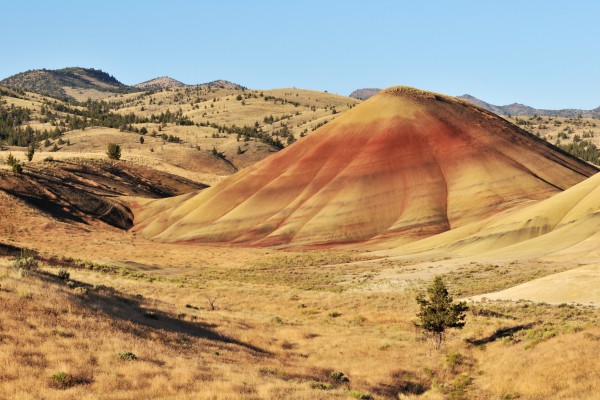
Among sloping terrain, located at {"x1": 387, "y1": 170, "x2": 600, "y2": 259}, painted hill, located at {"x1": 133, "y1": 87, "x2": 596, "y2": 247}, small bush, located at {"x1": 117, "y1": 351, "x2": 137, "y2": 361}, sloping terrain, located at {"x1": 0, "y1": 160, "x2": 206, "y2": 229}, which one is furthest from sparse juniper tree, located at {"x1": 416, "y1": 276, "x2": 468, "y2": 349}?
sloping terrain, located at {"x1": 0, "y1": 160, "x2": 206, "y2": 229}

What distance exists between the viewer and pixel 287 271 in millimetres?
70375

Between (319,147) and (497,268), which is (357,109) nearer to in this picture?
(319,147)

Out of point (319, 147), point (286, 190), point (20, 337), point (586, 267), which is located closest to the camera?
point (20, 337)

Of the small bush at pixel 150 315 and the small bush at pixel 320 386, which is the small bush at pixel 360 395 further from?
the small bush at pixel 150 315

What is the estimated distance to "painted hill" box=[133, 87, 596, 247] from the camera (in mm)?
91206

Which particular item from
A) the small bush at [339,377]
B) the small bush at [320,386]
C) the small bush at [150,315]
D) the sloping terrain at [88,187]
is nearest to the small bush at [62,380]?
the small bush at [320,386]

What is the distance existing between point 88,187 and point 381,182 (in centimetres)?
6554

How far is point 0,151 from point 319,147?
107712mm

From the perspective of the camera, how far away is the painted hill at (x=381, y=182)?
299 ft

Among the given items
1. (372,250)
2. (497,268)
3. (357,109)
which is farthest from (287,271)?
(357,109)

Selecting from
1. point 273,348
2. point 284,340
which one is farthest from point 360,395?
point 284,340

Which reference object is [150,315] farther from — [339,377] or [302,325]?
[302,325]

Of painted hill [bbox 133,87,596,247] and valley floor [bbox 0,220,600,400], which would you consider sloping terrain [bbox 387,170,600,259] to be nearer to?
painted hill [bbox 133,87,596,247]

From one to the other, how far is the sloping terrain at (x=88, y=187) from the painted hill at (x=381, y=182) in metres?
7.92
